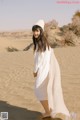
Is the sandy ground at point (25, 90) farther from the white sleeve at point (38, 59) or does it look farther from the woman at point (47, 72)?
the white sleeve at point (38, 59)

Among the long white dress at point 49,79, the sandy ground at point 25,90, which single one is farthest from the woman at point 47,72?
the sandy ground at point 25,90

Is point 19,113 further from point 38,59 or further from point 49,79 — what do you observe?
point 38,59

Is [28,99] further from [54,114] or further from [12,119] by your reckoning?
[54,114]

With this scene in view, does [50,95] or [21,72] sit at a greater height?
[50,95]

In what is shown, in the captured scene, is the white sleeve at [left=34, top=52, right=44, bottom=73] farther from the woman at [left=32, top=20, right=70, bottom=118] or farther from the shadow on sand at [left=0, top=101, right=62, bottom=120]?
the shadow on sand at [left=0, top=101, right=62, bottom=120]

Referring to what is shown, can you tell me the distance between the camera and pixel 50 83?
606 cm

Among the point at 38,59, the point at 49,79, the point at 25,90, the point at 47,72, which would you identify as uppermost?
the point at 38,59

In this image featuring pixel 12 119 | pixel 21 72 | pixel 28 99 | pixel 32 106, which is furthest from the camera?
pixel 21 72

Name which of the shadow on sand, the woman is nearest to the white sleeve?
the woman

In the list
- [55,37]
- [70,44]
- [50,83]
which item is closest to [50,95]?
[50,83]

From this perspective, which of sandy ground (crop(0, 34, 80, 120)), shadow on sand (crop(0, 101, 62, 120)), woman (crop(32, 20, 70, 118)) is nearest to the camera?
woman (crop(32, 20, 70, 118))

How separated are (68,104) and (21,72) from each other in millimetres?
5764

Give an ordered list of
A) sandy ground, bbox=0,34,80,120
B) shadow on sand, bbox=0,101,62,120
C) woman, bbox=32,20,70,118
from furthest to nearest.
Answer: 1. sandy ground, bbox=0,34,80,120
2. shadow on sand, bbox=0,101,62,120
3. woman, bbox=32,20,70,118

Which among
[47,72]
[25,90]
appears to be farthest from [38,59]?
[25,90]
